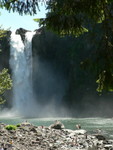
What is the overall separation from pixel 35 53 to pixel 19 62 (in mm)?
5901

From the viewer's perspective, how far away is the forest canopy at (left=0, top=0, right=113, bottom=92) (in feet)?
24.8

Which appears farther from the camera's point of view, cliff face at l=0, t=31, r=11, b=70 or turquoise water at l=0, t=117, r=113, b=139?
cliff face at l=0, t=31, r=11, b=70

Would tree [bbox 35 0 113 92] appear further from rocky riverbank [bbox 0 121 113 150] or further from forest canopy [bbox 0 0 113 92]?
rocky riverbank [bbox 0 121 113 150]

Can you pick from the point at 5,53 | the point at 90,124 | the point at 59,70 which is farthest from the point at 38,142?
the point at 5,53

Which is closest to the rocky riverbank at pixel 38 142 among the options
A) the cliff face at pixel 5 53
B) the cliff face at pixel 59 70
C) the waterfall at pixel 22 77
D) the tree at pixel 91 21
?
the tree at pixel 91 21

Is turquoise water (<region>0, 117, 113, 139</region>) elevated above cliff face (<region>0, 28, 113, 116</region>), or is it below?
below

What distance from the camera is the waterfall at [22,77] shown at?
61625 mm

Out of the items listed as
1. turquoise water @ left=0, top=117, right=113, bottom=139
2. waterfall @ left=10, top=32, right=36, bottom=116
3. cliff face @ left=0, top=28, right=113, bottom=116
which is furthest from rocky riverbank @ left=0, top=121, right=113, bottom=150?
cliff face @ left=0, top=28, right=113, bottom=116

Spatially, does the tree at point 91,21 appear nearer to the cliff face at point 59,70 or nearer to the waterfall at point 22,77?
the waterfall at point 22,77

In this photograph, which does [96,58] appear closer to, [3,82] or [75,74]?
[3,82]

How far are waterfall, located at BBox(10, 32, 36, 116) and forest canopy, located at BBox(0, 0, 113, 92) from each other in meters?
53.7

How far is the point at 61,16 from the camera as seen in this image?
320 inches

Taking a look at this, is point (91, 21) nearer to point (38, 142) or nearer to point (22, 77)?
point (38, 142)

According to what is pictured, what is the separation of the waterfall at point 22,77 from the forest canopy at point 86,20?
176ft
